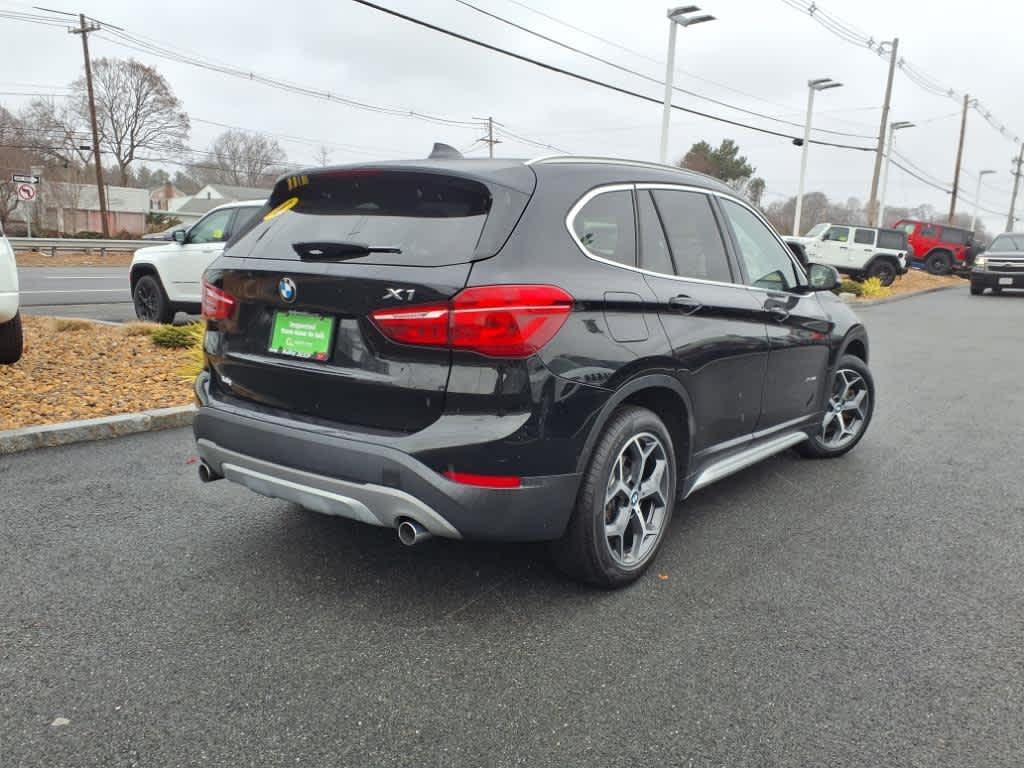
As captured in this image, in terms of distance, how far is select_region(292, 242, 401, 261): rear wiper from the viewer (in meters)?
2.98

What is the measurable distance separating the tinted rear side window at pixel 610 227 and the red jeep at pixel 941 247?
34.0m

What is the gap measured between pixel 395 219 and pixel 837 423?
3.77 m

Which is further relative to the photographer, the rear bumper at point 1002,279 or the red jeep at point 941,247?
the red jeep at point 941,247

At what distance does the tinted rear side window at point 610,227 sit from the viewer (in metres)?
3.19

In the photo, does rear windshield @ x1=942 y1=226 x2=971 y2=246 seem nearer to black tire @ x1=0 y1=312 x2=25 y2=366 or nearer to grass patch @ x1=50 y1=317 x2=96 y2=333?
grass patch @ x1=50 y1=317 x2=96 y2=333

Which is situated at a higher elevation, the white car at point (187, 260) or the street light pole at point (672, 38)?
the street light pole at point (672, 38)

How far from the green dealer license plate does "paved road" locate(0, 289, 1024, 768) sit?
3.23 feet

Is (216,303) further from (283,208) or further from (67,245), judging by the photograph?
(67,245)

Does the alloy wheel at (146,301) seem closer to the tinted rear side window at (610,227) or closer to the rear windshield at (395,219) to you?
the rear windshield at (395,219)

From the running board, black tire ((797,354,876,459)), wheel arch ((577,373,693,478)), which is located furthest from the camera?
black tire ((797,354,876,459))

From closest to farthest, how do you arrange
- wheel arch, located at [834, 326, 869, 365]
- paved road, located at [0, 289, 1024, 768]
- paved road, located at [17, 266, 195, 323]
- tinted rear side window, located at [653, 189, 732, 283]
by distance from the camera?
paved road, located at [0, 289, 1024, 768] → tinted rear side window, located at [653, 189, 732, 283] → wheel arch, located at [834, 326, 869, 365] → paved road, located at [17, 266, 195, 323]

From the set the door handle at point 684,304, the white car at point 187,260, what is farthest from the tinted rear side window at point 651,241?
the white car at point 187,260

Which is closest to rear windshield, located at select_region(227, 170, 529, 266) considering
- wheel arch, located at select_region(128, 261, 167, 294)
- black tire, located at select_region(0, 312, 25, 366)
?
black tire, located at select_region(0, 312, 25, 366)

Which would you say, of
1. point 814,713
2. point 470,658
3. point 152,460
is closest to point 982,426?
point 814,713
